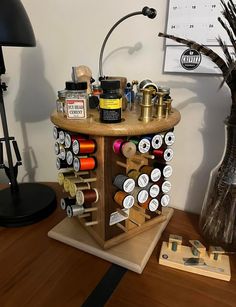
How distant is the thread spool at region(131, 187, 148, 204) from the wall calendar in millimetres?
389

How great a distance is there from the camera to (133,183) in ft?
1.91

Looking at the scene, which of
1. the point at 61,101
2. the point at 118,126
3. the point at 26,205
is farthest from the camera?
the point at 26,205

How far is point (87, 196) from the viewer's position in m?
0.60

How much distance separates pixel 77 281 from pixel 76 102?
40 cm

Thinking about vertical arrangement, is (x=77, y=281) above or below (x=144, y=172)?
below

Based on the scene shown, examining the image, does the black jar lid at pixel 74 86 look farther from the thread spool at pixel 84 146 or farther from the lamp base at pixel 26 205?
the lamp base at pixel 26 205

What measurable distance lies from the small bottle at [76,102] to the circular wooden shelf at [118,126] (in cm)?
2

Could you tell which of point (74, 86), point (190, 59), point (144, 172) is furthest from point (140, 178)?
point (190, 59)

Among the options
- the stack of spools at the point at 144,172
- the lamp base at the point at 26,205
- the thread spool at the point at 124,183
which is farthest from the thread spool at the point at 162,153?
the lamp base at the point at 26,205

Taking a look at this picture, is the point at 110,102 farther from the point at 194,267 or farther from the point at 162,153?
the point at 194,267

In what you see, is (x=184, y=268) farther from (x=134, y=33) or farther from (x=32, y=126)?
(x=32, y=126)

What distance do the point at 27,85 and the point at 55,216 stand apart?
613 mm

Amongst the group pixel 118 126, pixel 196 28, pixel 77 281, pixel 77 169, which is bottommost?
pixel 77 281

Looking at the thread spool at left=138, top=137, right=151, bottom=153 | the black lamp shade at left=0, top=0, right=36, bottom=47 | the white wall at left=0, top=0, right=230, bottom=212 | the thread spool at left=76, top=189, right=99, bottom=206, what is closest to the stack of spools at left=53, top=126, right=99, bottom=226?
the thread spool at left=76, top=189, right=99, bottom=206
